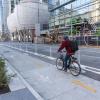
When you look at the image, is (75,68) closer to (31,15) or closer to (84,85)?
(84,85)

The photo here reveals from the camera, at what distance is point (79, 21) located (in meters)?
52.0

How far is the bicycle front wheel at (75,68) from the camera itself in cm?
973

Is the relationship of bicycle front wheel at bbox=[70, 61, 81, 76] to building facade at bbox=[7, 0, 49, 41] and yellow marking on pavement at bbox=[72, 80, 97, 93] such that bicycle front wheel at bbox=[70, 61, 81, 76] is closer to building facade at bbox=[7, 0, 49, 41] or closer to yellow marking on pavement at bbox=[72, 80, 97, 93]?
yellow marking on pavement at bbox=[72, 80, 97, 93]

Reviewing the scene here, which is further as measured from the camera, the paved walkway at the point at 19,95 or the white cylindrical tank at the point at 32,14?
the white cylindrical tank at the point at 32,14

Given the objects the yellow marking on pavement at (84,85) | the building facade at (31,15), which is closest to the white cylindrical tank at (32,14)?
the building facade at (31,15)

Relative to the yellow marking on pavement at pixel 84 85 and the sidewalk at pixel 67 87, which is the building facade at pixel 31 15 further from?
the yellow marking on pavement at pixel 84 85

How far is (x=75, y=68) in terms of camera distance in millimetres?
9891

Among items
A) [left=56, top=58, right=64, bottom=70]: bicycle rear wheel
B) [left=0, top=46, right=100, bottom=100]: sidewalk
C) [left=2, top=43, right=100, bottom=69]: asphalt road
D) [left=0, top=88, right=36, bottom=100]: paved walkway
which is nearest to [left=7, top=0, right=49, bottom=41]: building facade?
[left=2, top=43, right=100, bottom=69]: asphalt road

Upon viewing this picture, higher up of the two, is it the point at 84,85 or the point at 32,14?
the point at 32,14

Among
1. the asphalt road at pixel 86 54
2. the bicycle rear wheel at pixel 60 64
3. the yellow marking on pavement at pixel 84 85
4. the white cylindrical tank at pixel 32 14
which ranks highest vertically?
the white cylindrical tank at pixel 32 14

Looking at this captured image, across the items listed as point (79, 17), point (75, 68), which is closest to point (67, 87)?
point (75, 68)

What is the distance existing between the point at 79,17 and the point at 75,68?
44.2 m

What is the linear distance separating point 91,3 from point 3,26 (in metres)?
144

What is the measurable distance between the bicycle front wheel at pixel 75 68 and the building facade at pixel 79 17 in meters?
35.4
